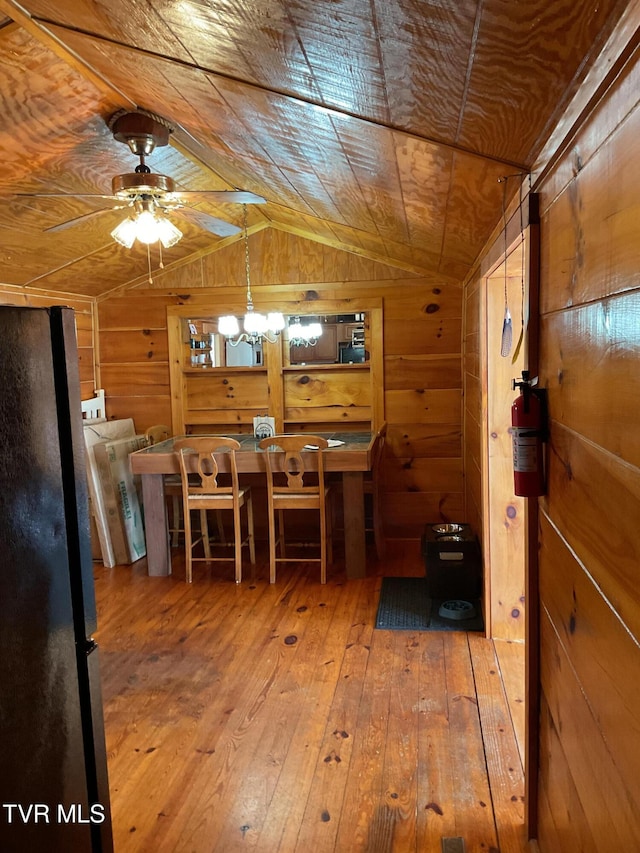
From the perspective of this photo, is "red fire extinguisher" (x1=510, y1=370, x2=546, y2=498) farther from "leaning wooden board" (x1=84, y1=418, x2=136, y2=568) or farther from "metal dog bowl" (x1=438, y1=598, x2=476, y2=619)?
"leaning wooden board" (x1=84, y1=418, x2=136, y2=568)

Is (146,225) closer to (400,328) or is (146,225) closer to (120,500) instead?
(120,500)

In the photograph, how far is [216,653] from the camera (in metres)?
3.27

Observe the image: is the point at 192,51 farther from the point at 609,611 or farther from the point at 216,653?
the point at 216,653

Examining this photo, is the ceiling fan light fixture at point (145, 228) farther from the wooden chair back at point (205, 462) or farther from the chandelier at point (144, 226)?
the wooden chair back at point (205, 462)

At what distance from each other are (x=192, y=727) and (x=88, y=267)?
10.9ft

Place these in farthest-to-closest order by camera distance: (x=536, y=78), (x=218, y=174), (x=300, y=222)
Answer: (x=300, y=222)
(x=218, y=174)
(x=536, y=78)

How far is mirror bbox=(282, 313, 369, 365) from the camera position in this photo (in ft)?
16.9

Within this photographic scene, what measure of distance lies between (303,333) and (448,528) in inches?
77.5

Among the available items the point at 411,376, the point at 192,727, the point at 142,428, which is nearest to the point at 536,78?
the point at 192,727

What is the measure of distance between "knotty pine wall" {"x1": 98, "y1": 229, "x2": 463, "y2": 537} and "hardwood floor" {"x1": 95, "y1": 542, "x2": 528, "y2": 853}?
141cm

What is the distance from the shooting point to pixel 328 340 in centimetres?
521

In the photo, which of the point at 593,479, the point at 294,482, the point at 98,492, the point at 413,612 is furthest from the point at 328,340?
the point at 593,479

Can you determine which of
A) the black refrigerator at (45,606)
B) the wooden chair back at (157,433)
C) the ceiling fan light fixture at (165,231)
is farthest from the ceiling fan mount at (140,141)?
the wooden chair back at (157,433)

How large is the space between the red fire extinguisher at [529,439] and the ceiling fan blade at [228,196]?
143cm
